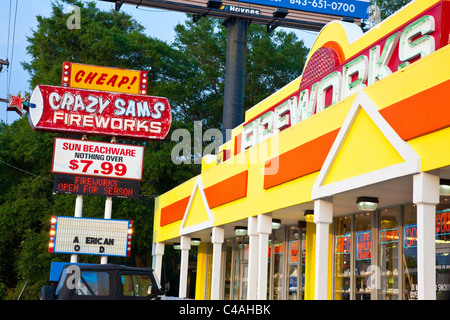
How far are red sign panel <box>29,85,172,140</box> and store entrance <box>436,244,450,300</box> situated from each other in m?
18.8

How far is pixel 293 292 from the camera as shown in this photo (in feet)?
71.5

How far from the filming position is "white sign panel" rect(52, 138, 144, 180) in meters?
28.9

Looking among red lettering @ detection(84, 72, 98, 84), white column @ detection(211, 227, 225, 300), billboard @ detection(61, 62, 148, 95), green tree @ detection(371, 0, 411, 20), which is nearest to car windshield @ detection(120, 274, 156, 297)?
white column @ detection(211, 227, 225, 300)

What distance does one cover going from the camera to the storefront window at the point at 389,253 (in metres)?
15.8

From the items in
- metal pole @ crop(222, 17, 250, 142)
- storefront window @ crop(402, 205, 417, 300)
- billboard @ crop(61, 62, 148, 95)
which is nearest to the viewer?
storefront window @ crop(402, 205, 417, 300)

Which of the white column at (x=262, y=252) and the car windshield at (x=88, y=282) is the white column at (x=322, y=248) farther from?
the car windshield at (x=88, y=282)

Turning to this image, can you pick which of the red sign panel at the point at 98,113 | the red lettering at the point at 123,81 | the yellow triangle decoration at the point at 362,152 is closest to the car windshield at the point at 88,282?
the yellow triangle decoration at the point at 362,152

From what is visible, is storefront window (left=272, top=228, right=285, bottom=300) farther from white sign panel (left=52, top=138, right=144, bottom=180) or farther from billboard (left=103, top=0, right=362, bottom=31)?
billboard (left=103, top=0, right=362, bottom=31)

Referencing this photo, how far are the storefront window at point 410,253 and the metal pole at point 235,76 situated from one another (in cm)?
1985

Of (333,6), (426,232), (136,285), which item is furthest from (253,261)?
(333,6)

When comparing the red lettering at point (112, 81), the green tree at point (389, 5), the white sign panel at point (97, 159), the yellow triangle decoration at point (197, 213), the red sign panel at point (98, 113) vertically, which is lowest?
the yellow triangle decoration at point (197, 213)

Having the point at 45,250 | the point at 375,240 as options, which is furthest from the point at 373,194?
the point at 45,250
